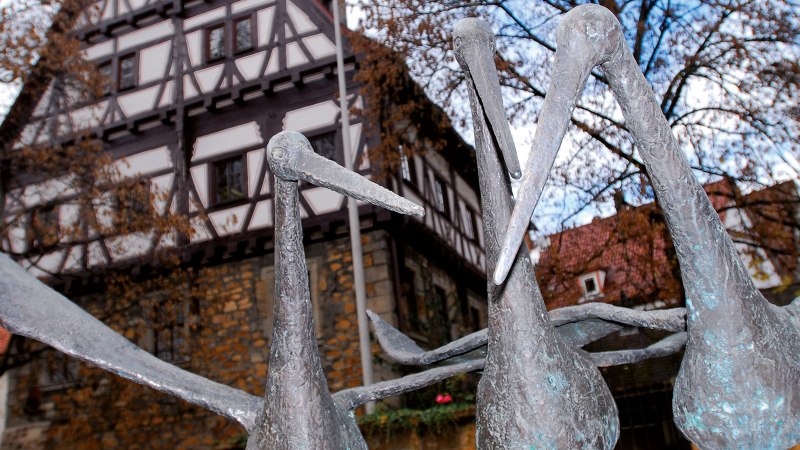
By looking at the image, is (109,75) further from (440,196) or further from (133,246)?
A: (440,196)

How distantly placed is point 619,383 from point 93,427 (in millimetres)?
8628

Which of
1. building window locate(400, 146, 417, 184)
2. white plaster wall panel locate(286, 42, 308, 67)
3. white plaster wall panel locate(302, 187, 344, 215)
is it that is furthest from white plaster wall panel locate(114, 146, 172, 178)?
building window locate(400, 146, 417, 184)

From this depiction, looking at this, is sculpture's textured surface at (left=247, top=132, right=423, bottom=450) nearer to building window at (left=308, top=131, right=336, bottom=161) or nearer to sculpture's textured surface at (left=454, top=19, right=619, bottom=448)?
sculpture's textured surface at (left=454, top=19, right=619, bottom=448)

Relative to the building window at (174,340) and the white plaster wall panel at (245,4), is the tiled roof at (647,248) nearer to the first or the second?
the building window at (174,340)

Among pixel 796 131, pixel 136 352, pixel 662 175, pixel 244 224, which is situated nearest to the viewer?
pixel 662 175

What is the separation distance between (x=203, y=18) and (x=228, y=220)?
4.08m

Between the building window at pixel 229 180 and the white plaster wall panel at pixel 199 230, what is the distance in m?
0.42

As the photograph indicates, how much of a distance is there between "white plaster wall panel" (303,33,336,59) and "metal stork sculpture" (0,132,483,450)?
1036cm

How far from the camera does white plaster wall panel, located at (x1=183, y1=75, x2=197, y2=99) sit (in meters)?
13.0

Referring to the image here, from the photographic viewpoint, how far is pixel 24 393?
13320 mm

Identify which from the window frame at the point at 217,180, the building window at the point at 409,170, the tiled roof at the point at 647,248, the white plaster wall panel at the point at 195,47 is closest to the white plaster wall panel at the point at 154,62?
the white plaster wall panel at the point at 195,47

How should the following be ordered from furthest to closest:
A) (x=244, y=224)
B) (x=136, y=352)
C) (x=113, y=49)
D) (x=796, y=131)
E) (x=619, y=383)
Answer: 1. (x=113, y=49)
2. (x=244, y=224)
3. (x=619, y=383)
4. (x=796, y=131)
5. (x=136, y=352)

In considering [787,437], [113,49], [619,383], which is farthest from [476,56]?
[113,49]

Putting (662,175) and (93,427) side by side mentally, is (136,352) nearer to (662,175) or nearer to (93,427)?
(662,175)
